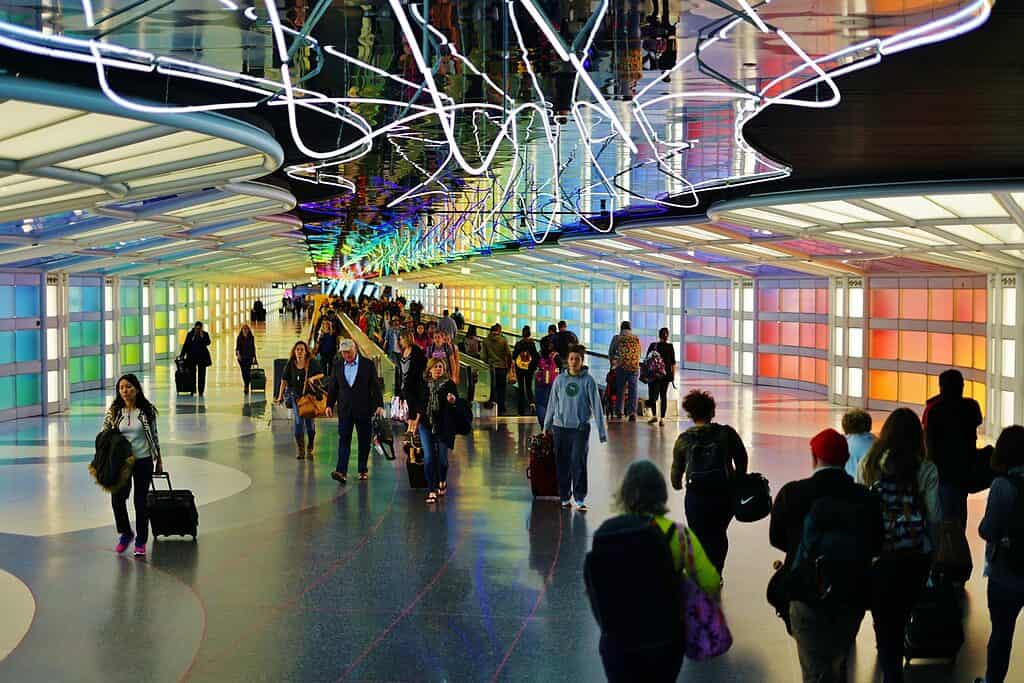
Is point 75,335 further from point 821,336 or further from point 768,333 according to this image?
point 821,336

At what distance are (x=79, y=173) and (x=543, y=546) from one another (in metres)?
5.18

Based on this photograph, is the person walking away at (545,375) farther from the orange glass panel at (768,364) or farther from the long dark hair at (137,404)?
the orange glass panel at (768,364)

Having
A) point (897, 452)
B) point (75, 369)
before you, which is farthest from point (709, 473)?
point (75, 369)

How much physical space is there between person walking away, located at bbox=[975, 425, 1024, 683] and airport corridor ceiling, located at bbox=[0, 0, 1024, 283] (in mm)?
2196

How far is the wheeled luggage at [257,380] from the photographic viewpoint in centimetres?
2397

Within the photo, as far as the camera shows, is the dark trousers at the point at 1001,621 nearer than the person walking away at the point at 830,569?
No

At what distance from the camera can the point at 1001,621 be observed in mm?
5672

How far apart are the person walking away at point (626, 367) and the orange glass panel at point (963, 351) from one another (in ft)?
20.1

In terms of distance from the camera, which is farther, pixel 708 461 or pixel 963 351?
pixel 963 351

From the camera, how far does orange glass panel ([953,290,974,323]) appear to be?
20312 mm

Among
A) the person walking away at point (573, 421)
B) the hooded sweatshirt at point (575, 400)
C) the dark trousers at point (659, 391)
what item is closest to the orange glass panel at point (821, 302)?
the dark trousers at point (659, 391)

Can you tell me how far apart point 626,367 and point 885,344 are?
721 centimetres

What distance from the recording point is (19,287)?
66.1ft

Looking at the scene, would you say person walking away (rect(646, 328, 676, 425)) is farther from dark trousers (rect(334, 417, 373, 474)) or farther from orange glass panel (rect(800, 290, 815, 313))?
orange glass panel (rect(800, 290, 815, 313))
